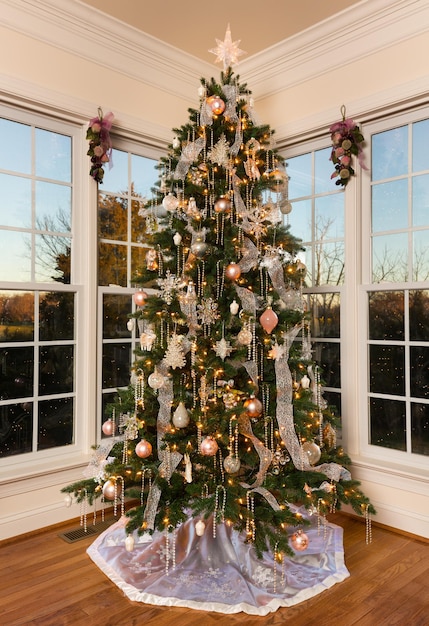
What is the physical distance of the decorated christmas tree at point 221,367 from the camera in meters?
2.35

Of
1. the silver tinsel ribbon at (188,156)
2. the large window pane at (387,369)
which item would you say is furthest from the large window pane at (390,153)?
the silver tinsel ribbon at (188,156)

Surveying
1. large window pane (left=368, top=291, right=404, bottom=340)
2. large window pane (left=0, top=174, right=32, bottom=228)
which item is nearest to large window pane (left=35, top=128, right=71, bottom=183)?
large window pane (left=0, top=174, right=32, bottom=228)

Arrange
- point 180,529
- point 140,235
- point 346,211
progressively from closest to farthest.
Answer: point 180,529, point 346,211, point 140,235

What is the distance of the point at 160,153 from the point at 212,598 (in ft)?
9.29

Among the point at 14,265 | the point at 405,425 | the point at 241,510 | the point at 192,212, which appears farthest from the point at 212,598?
the point at 14,265

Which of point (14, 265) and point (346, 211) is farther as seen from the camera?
point (346, 211)

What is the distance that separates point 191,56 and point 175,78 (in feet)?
0.61

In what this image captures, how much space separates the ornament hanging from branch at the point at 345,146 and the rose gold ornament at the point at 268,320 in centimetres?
125

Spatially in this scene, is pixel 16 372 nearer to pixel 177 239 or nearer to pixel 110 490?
pixel 110 490

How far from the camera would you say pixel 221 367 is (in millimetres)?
2402

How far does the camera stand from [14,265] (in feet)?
9.62

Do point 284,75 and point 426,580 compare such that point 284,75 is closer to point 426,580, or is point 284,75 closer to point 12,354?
point 12,354

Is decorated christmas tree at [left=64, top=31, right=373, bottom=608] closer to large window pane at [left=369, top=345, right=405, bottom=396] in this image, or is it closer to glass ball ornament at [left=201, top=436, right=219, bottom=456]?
glass ball ornament at [left=201, top=436, right=219, bottom=456]

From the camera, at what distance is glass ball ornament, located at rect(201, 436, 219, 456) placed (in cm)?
227
